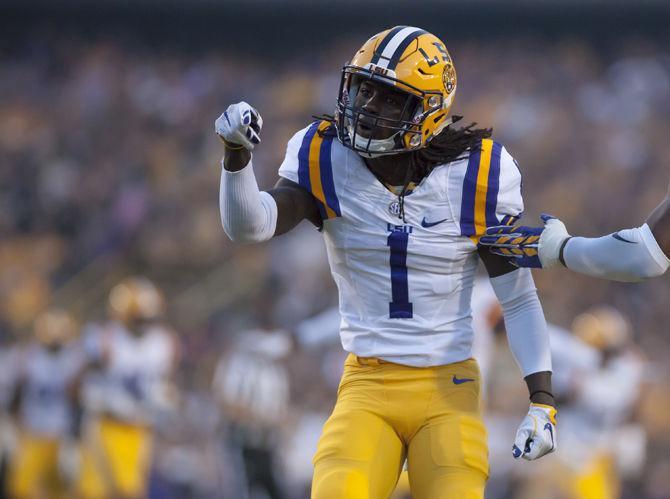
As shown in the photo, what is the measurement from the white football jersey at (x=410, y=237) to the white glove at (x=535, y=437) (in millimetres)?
265

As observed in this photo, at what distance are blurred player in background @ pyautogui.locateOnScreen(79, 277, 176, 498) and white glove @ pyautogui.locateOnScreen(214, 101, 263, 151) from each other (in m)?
5.47

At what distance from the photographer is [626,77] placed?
11031 mm

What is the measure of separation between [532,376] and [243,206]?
924 millimetres

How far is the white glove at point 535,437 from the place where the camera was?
114 inches

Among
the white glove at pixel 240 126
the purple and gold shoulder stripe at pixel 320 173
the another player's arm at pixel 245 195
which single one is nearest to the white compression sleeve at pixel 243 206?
the another player's arm at pixel 245 195

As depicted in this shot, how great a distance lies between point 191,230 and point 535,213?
305 centimetres

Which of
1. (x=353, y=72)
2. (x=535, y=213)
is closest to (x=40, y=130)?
(x=535, y=213)

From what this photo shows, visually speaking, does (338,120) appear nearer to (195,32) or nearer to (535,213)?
(535,213)

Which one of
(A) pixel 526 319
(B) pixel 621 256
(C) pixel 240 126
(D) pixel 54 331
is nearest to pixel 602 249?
(B) pixel 621 256

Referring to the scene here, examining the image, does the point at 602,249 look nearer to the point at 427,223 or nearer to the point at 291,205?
the point at 427,223

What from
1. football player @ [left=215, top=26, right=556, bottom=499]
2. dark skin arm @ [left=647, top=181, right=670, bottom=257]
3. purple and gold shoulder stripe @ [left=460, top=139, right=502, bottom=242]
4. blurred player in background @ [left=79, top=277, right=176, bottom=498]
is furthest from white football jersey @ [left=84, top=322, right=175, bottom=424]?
dark skin arm @ [left=647, top=181, right=670, bottom=257]

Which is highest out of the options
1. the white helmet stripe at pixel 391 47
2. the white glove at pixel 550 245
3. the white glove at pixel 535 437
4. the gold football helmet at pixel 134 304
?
the white helmet stripe at pixel 391 47

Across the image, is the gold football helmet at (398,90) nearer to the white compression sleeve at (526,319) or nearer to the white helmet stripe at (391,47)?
the white helmet stripe at (391,47)

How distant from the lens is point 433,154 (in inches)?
121
